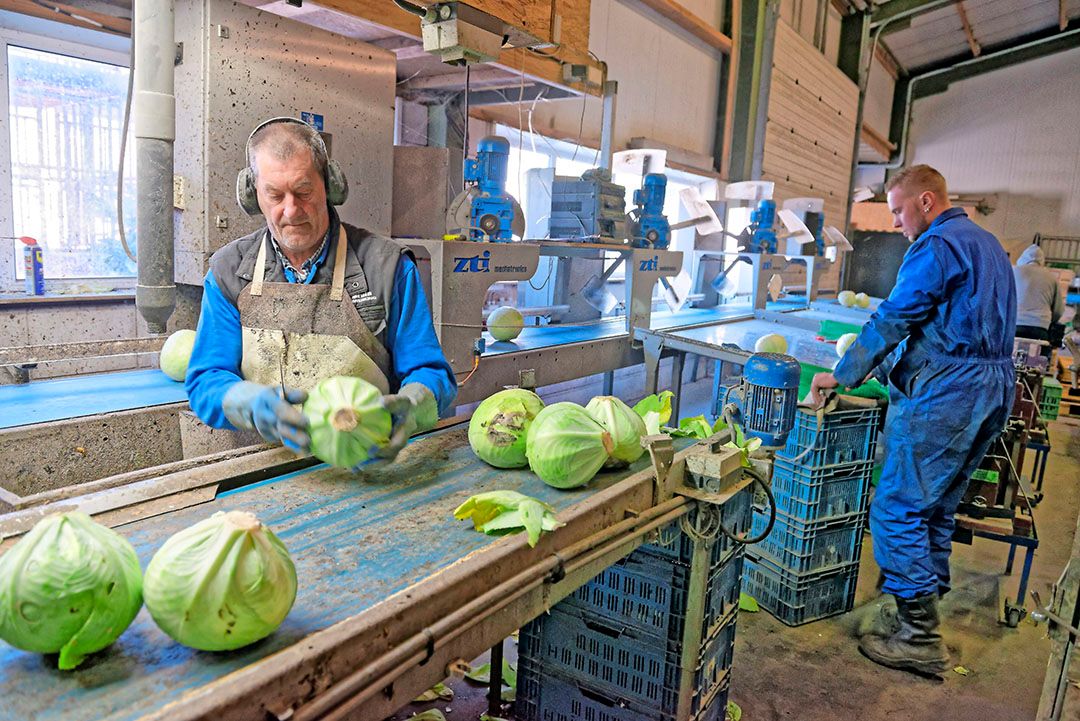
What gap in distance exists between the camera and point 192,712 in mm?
914

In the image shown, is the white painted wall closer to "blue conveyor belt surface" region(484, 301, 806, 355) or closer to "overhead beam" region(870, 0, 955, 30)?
"overhead beam" region(870, 0, 955, 30)

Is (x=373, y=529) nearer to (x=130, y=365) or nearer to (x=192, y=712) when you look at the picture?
(x=192, y=712)

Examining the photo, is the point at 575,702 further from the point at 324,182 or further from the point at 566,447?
the point at 324,182

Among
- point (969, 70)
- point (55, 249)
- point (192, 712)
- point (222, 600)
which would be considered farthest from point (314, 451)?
point (969, 70)

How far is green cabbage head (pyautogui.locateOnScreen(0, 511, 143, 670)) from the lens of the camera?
1025 millimetres

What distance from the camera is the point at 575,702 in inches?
96.1

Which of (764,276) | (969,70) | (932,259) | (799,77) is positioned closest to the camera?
(932,259)

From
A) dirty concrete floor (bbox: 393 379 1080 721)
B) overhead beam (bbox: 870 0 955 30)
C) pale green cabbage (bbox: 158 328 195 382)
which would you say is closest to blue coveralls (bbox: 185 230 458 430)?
pale green cabbage (bbox: 158 328 195 382)

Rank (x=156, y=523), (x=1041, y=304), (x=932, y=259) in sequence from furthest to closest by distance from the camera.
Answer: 1. (x=1041, y=304)
2. (x=932, y=259)
3. (x=156, y=523)

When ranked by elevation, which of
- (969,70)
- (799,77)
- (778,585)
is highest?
(969,70)

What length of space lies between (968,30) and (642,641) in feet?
49.3

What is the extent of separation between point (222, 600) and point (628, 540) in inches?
38.1

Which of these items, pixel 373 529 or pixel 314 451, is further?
pixel 314 451

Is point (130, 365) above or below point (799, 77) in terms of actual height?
below
